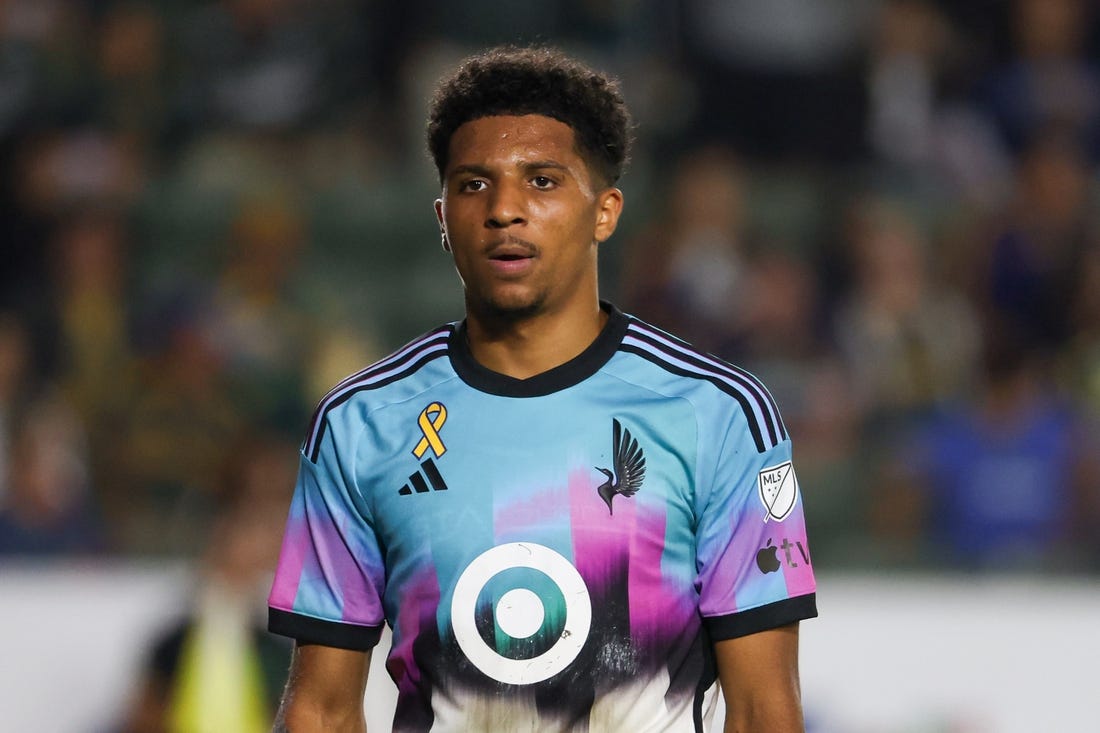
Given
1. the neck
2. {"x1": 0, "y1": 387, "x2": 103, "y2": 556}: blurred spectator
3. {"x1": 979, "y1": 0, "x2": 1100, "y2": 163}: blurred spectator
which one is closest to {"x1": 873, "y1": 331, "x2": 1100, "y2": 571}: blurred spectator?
{"x1": 979, "y1": 0, "x2": 1100, "y2": 163}: blurred spectator

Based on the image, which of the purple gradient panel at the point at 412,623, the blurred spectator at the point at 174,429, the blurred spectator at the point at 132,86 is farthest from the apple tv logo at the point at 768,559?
the blurred spectator at the point at 132,86

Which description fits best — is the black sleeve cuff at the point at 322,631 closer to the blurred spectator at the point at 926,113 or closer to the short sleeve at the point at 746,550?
the short sleeve at the point at 746,550

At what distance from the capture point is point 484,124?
2916 millimetres

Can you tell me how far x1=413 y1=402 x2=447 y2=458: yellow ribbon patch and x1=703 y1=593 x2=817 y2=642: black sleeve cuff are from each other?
21.6 inches

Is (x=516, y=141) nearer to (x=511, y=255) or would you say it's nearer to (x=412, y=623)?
(x=511, y=255)

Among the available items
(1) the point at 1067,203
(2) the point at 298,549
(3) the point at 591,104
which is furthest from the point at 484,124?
(1) the point at 1067,203

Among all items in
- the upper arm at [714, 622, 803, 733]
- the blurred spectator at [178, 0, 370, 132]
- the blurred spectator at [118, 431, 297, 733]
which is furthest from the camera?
the blurred spectator at [178, 0, 370, 132]

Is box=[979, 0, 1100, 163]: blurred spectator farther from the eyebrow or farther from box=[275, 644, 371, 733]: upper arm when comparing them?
box=[275, 644, 371, 733]: upper arm

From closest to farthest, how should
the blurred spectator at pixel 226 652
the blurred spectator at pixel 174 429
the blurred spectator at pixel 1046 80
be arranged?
1. the blurred spectator at pixel 226 652
2. the blurred spectator at pixel 174 429
3. the blurred spectator at pixel 1046 80

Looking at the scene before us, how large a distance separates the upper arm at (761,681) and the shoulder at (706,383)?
0.32 meters

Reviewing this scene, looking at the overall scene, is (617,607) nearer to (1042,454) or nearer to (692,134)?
(1042,454)

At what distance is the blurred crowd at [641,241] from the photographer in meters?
6.45

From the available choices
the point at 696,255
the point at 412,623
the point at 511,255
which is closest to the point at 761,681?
the point at 412,623

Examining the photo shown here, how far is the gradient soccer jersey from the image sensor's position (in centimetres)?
278
